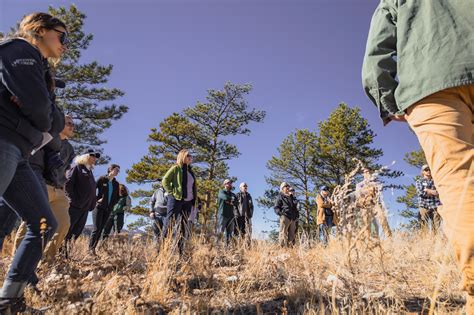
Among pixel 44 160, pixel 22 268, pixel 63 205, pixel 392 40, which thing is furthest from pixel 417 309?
pixel 63 205

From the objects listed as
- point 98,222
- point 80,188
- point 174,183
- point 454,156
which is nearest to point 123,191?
point 98,222

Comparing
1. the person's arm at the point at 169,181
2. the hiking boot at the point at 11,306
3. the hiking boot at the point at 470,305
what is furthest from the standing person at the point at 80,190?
the hiking boot at the point at 470,305

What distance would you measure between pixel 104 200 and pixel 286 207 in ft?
15.7

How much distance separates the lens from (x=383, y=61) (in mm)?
1621

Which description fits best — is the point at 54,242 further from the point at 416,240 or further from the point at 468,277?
the point at 416,240

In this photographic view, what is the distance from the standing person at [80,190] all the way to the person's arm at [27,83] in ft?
9.92

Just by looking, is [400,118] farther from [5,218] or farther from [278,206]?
[278,206]

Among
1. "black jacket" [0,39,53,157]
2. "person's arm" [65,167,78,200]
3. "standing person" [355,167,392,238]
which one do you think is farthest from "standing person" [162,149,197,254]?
"standing person" [355,167,392,238]

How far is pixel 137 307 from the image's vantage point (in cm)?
205

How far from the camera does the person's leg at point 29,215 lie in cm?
187

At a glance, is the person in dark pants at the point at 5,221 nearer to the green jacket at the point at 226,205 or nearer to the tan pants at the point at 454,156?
the tan pants at the point at 454,156

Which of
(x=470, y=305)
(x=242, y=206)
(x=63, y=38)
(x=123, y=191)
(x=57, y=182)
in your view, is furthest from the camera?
(x=242, y=206)

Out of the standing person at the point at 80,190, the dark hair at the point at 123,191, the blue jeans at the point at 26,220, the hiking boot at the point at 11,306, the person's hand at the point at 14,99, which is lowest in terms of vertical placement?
the hiking boot at the point at 11,306

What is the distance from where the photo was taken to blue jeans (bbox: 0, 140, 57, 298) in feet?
5.95
